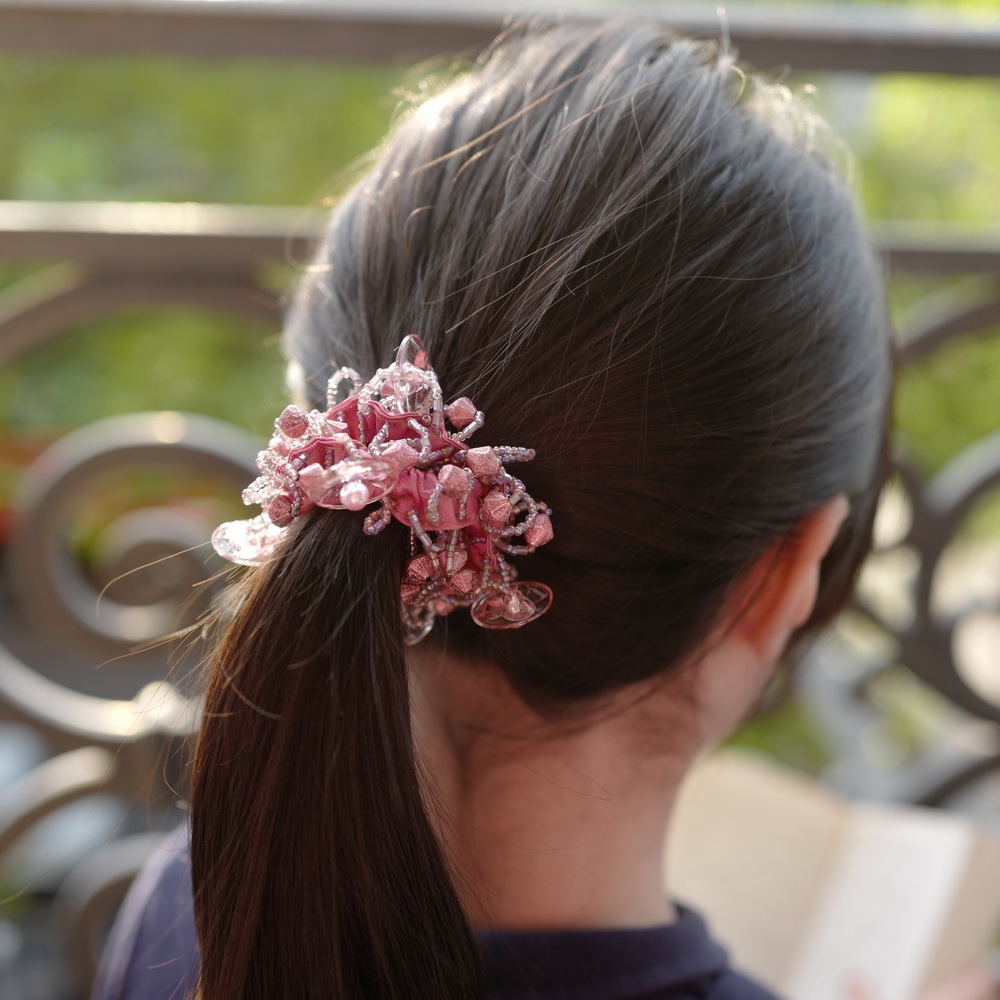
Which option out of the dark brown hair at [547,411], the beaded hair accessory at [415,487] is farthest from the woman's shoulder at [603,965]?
the beaded hair accessory at [415,487]

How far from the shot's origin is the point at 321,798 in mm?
512

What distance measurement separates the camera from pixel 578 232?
1.87 feet

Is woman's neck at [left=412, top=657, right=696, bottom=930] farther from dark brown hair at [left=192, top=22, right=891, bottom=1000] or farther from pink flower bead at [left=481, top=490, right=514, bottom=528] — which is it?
pink flower bead at [left=481, top=490, right=514, bottom=528]

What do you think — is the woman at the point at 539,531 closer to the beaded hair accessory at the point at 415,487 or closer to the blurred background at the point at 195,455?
the beaded hair accessory at the point at 415,487

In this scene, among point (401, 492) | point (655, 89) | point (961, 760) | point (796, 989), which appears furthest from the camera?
point (961, 760)

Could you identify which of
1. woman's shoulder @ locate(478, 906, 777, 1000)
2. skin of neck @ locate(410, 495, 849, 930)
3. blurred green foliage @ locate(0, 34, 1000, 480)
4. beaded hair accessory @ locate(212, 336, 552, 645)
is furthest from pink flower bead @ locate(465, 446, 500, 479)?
blurred green foliage @ locate(0, 34, 1000, 480)

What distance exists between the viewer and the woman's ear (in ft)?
2.19

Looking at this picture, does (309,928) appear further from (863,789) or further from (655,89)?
(863,789)

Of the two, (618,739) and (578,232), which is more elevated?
(578,232)

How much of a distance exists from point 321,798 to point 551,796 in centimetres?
22

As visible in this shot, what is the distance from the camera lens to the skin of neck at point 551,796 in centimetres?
67

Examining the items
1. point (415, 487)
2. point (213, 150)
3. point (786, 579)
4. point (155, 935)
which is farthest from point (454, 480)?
point (213, 150)

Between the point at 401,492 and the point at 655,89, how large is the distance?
0.31 m

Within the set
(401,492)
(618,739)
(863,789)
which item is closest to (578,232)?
(401,492)
